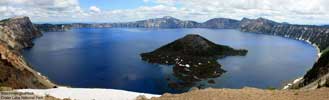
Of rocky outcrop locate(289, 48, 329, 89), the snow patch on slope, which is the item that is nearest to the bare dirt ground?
the snow patch on slope

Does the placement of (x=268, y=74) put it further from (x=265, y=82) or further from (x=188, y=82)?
(x=188, y=82)

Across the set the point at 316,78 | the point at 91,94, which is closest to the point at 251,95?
the point at 91,94

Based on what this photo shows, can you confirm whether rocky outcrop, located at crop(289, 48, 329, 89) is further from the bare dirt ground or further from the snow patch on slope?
the snow patch on slope

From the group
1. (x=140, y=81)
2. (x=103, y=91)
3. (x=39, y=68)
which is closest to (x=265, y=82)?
(x=140, y=81)

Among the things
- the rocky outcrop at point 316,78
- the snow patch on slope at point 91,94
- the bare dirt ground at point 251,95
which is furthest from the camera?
the rocky outcrop at point 316,78

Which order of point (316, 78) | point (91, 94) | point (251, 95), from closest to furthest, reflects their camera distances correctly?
point (251, 95) < point (91, 94) < point (316, 78)

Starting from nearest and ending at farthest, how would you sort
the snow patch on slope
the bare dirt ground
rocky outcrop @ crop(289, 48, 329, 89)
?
1. the bare dirt ground
2. the snow patch on slope
3. rocky outcrop @ crop(289, 48, 329, 89)

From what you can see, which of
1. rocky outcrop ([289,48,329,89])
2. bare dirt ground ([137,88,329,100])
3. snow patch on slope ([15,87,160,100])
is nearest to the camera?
bare dirt ground ([137,88,329,100])

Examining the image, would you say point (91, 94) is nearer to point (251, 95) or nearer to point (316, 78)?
point (251, 95)

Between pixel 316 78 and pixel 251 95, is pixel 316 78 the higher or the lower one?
the lower one

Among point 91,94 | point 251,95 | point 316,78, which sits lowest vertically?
point 316,78

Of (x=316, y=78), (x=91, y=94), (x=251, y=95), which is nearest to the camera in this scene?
(x=251, y=95)

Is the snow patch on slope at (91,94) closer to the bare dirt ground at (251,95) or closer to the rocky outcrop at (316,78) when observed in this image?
the bare dirt ground at (251,95)

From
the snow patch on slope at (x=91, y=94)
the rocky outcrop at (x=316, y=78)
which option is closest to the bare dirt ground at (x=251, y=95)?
the snow patch on slope at (x=91, y=94)
